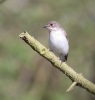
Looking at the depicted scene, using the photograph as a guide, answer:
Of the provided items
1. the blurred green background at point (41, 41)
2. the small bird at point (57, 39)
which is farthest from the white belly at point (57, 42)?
the blurred green background at point (41, 41)

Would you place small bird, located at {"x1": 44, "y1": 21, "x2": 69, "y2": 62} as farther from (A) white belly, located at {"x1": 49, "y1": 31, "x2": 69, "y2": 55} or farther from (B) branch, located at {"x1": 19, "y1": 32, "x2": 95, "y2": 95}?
(B) branch, located at {"x1": 19, "y1": 32, "x2": 95, "y2": 95}

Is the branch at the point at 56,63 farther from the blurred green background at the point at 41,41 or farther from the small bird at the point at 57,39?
the blurred green background at the point at 41,41

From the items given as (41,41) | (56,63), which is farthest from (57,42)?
(41,41)

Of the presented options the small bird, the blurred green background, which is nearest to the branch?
the small bird

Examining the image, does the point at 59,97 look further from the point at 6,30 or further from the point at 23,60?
the point at 6,30

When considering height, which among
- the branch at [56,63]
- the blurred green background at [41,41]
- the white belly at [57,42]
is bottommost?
the branch at [56,63]

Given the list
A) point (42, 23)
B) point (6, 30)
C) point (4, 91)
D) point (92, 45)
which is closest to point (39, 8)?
point (42, 23)

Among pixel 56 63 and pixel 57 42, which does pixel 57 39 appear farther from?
pixel 56 63
